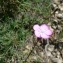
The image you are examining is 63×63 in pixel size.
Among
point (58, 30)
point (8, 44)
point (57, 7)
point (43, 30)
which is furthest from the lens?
point (57, 7)

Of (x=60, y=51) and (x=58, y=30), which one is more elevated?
(x=58, y=30)

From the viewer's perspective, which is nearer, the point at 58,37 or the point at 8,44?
the point at 8,44

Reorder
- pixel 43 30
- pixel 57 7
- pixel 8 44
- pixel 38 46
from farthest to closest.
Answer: pixel 57 7 < pixel 38 46 < pixel 8 44 < pixel 43 30

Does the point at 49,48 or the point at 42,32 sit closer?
the point at 42,32

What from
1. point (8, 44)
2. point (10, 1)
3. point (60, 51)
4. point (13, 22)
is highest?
point (10, 1)

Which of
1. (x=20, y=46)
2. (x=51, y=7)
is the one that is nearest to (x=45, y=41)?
(x=20, y=46)

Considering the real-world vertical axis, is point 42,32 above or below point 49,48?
above

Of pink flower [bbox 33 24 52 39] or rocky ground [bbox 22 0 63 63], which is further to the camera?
rocky ground [bbox 22 0 63 63]

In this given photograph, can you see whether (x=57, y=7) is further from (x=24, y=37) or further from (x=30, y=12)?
(x=24, y=37)

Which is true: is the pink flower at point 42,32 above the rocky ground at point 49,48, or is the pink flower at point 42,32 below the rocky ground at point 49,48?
above

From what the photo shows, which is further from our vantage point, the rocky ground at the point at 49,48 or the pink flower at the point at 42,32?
the rocky ground at the point at 49,48

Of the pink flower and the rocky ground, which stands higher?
the pink flower
